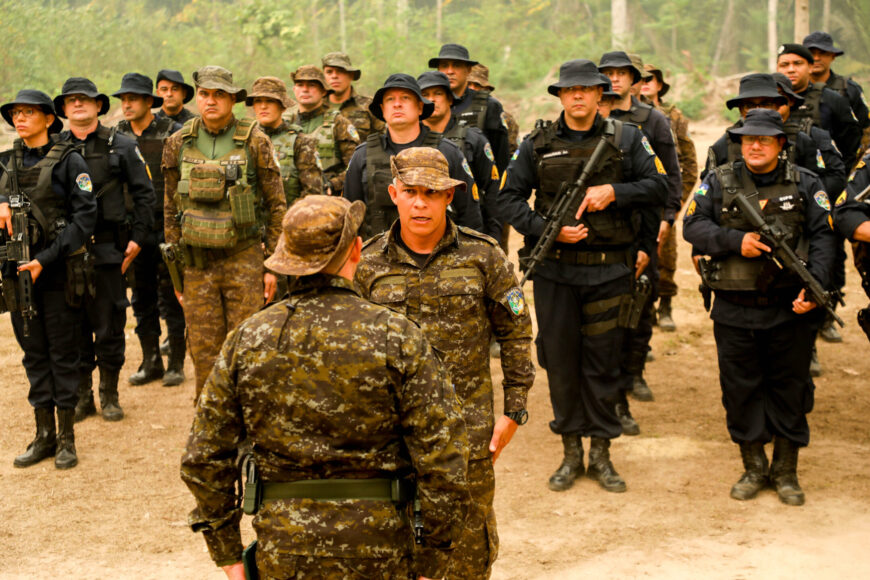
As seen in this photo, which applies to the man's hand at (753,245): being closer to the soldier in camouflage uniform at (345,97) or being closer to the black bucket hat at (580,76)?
the black bucket hat at (580,76)

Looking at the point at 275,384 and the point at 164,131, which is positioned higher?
the point at 164,131

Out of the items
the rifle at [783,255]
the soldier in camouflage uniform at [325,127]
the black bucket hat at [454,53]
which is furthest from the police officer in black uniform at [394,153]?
the black bucket hat at [454,53]

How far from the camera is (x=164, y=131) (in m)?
8.38

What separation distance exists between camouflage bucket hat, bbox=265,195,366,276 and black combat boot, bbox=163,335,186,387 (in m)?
5.81

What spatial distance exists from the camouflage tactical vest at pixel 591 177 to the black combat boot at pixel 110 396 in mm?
3867

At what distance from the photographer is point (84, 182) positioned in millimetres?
6492

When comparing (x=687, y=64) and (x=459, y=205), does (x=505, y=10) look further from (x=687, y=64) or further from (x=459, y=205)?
(x=459, y=205)

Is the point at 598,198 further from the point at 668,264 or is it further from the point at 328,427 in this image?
the point at 668,264

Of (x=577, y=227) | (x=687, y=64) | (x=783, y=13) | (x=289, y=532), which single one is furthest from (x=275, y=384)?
(x=783, y=13)

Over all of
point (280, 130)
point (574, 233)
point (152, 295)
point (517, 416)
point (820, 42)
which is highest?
point (820, 42)

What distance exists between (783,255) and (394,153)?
2432mm

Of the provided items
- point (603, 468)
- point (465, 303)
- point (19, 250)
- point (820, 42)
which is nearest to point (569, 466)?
point (603, 468)

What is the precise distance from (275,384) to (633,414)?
17.2 feet

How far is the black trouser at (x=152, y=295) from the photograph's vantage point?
8250 millimetres
